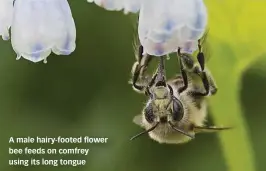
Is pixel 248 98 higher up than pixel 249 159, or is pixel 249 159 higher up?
pixel 248 98

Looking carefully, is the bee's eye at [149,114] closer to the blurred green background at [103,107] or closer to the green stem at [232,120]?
the blurred green background at [103,107]

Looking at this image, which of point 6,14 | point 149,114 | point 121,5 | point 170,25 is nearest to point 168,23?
point 170,25

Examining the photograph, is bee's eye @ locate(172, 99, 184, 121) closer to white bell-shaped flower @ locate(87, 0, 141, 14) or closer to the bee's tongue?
the bee's tongue

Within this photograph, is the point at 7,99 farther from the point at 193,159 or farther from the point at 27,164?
the point at 193,159

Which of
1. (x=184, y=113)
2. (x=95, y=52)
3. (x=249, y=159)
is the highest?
(x=95, y=52)

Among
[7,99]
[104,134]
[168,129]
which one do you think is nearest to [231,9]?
[168,129]
